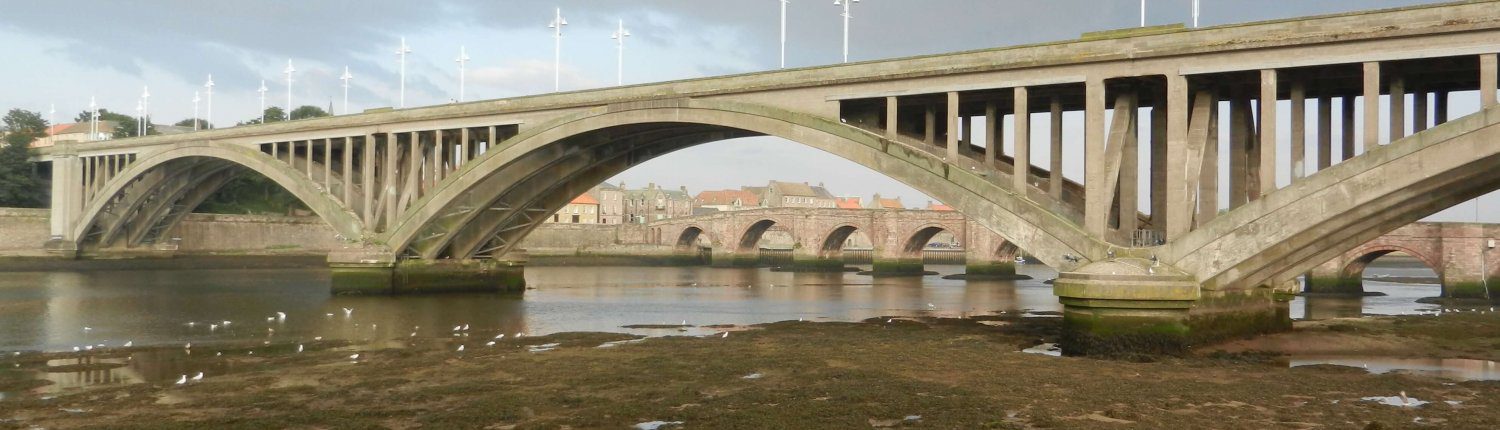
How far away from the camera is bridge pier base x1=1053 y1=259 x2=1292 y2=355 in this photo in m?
23.6

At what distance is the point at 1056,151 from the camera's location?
27219 mm

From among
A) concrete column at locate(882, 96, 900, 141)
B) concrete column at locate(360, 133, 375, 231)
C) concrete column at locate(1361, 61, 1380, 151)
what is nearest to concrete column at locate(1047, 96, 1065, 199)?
concrete column at locate(882, 96, 900, 141)

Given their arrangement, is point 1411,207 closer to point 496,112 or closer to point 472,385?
point 472,385

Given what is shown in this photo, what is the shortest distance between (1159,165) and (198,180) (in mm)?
58660

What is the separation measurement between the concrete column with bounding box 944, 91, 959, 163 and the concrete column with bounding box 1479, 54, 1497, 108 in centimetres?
1070

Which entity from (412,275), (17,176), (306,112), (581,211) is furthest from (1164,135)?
(581,211)

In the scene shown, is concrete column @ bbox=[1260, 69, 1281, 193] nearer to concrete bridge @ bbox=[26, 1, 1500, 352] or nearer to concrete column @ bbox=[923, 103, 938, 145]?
concrete bridge @ bbox=[26, 1, 1500, 352]

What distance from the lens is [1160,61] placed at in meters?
24.8

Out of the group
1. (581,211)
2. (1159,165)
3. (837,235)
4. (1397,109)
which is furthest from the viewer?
(581,211)

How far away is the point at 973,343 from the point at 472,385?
12.3 metres

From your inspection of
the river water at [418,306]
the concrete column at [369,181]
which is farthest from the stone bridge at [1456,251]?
the concrete column at [369,181]

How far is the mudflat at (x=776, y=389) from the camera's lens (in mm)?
15984

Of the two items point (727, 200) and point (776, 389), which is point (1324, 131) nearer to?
point (776, 389)

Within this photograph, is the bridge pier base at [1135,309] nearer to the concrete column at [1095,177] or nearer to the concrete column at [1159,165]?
the concrete column at [1095,177]
